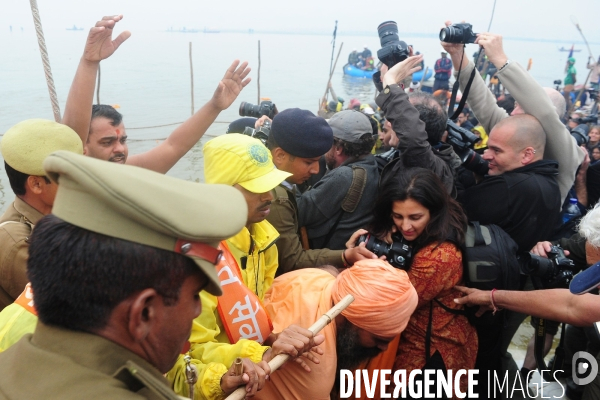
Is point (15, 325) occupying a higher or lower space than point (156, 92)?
higher

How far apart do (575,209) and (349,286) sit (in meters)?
2.31

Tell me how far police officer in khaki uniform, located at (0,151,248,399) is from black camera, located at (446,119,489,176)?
2269 mm

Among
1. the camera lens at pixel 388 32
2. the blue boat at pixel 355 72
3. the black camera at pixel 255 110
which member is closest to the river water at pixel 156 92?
the blue boat at pixel 355 72

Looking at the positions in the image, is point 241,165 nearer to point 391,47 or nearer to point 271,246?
point 271,246

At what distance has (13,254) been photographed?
163 cm

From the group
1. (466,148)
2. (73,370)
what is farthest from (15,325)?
(466,148)

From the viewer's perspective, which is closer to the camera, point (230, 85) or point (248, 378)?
point (248, 378)

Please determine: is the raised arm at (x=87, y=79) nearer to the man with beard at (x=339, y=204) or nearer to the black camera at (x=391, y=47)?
the man with beard at (x=339, y=204)

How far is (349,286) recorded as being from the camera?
73.3 inches

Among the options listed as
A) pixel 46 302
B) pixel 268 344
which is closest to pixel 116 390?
pixel 46 302

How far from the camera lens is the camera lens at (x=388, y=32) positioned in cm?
320

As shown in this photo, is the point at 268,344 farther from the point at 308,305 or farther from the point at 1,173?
the point at 1,173

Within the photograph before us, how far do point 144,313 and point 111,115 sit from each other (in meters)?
2.18

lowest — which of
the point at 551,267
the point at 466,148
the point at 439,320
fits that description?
the point at 439,320
